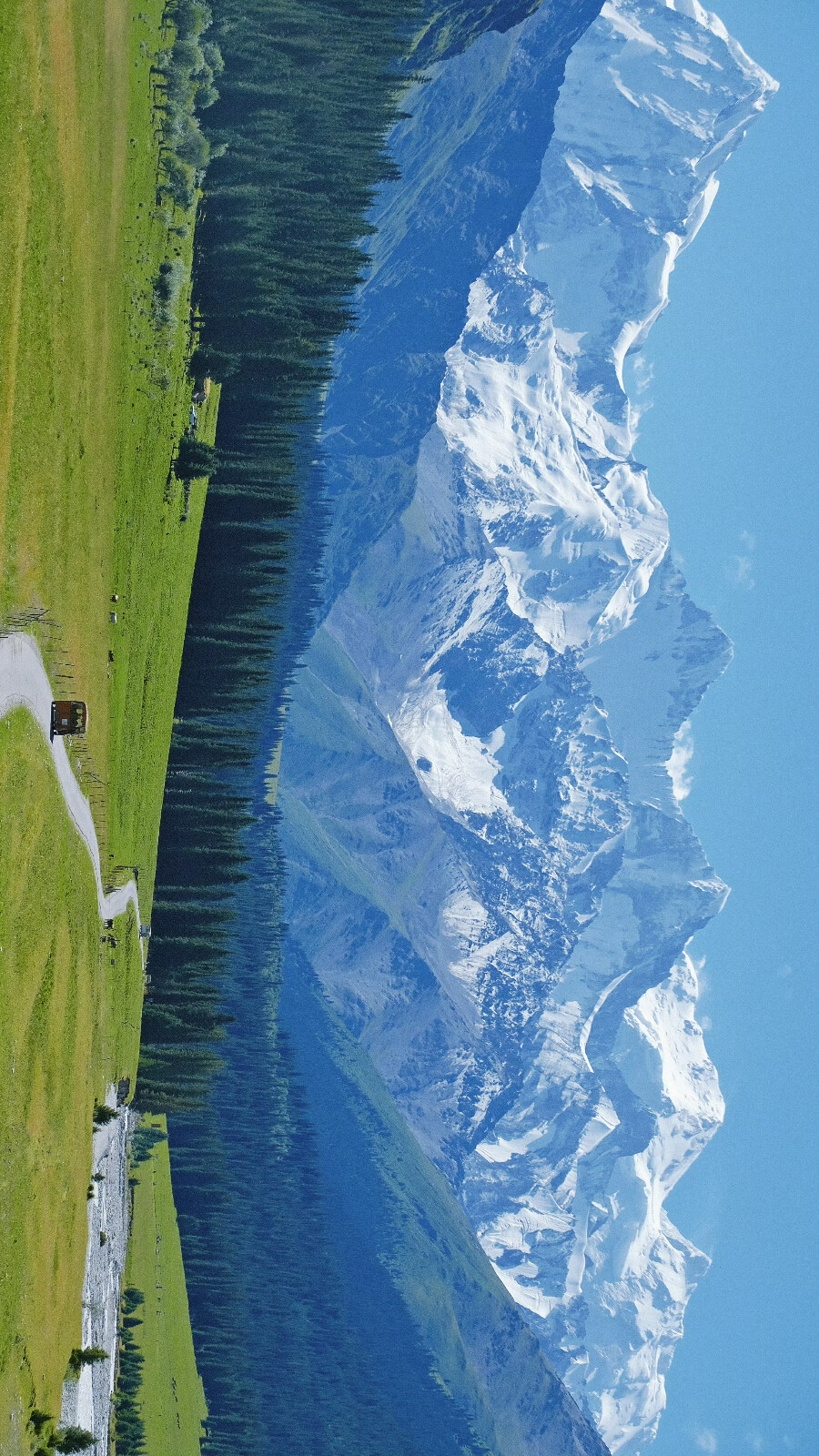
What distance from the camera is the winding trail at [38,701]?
43219mm

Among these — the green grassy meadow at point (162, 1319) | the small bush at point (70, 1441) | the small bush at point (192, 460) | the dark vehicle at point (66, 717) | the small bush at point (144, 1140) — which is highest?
the small bush at point (192, 460)

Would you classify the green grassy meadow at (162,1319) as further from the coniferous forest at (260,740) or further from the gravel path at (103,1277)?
the gravel path at (103,1277)

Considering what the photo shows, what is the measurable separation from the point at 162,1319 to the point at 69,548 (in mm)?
64050

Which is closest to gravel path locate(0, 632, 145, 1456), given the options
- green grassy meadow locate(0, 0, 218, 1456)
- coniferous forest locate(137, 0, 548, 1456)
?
green grassy meadow locate(0, 0, 218, 1456)

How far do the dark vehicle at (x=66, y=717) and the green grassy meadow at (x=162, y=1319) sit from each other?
47.5 metres

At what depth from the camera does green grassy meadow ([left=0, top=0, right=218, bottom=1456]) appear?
143ft

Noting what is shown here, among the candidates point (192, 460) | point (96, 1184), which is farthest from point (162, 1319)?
point (192, 460)

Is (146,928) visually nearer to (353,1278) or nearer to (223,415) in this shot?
(223,415)

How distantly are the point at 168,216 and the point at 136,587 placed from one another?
69.4 feet

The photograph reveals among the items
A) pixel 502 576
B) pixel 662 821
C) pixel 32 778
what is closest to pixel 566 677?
pixel 502 576

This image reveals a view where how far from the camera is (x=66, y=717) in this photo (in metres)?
48.8

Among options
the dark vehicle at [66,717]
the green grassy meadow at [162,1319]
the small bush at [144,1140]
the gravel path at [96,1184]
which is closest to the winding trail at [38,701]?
the gravel path at [96,1184]

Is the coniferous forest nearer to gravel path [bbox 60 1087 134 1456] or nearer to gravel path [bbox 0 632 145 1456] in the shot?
gravel path [bbox 60 1087 134 1456]

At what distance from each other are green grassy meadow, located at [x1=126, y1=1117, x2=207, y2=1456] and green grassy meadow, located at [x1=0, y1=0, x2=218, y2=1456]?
21.9 metres
